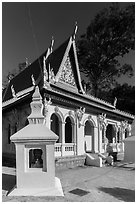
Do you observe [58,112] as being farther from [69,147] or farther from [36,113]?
[36,113]

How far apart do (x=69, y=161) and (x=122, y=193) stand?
502cm

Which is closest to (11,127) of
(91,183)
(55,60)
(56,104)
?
(56,104)

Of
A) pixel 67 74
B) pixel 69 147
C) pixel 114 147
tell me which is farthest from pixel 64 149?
pixel 114 147

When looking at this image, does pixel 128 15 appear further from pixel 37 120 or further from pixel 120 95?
pixel 37 120

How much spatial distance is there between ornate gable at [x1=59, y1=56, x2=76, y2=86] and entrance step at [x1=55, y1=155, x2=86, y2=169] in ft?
20.3

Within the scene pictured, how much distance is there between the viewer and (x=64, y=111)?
11305mm

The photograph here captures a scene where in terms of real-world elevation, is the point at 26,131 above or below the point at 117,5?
below

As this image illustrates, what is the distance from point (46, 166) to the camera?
5.82 m

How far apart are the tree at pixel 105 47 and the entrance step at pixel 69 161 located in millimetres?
15641

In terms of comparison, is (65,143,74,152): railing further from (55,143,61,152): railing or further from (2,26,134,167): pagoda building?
(55,143,61,152): railing

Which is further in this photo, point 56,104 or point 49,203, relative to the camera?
point 56,104

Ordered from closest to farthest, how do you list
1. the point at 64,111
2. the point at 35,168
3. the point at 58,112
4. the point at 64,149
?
1. the point at 35,168
2. the point at 58,112
3. the point at 64,149
4. the point at 64,111

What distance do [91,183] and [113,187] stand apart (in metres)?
0.97

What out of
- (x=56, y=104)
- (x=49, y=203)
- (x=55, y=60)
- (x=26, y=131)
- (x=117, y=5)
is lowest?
(x=49, y=203)
